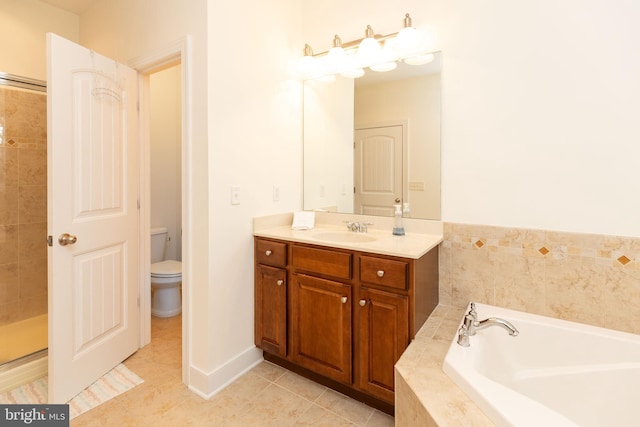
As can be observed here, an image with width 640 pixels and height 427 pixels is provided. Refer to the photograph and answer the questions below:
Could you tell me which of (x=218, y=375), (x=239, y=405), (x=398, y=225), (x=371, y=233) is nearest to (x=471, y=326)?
(x=398, y=225)

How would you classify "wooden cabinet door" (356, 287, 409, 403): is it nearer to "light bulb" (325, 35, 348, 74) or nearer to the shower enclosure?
"light bulb" (325, 35, 348, 74)

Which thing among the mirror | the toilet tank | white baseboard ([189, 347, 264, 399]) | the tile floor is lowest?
the tile floor

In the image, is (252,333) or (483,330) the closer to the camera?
(483,330)

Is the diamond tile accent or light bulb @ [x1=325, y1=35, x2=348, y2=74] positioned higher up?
light bulb @ [x1=325, y1=35, x2=348, y2=74]

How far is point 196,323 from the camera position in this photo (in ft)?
6.44

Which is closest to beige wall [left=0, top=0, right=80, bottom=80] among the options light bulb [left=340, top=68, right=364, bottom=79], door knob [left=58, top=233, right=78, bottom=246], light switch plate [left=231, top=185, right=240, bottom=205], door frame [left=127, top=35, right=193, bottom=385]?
door frame [left=127, top=35, right=193, bottom=385]

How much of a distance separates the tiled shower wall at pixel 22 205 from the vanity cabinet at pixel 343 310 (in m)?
1.91

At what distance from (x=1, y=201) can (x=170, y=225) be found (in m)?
1.47

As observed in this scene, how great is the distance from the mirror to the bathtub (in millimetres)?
788

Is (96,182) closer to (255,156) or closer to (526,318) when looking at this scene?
(255,156)

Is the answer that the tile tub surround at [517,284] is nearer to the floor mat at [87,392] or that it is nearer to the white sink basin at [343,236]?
the white sink basin at [343,236]

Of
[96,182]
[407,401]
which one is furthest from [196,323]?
[407,401]

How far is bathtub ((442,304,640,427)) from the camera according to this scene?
50.9 inches

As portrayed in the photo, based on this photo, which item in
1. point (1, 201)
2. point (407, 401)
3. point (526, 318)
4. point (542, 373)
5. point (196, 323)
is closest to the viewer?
point (407, 401)
